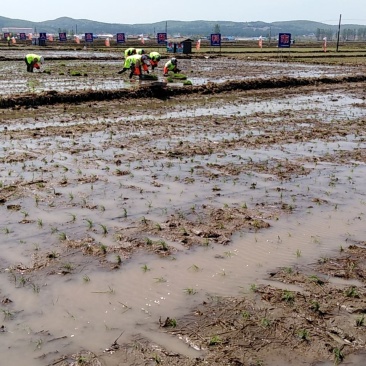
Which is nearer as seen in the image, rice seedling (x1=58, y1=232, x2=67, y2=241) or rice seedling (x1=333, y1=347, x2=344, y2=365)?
rice seedling (x1=333, y1=347, x2=344, y2=365)

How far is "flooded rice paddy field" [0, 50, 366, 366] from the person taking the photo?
3285 millimetres

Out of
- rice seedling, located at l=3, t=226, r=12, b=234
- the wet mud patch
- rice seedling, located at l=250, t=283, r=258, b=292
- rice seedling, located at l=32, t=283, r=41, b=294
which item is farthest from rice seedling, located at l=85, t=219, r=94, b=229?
rice seedling, located at l=250, t=283, r=258, b=292

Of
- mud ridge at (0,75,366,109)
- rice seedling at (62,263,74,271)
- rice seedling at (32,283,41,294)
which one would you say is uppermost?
mud ridge at (0,75,366,109)

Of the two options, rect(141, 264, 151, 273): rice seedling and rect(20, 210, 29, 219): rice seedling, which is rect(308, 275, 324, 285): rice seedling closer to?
rect(141, 264, 151, 273): rice seedling

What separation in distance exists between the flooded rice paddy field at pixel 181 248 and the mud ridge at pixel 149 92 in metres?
3.70

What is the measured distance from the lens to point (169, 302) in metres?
3.79

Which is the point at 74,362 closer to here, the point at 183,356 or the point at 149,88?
the point at 183,356

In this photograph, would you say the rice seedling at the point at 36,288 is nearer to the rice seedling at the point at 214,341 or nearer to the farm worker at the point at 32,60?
the rice seedling at the point at 214,341

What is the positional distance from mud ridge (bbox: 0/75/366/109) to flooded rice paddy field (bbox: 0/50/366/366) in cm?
370

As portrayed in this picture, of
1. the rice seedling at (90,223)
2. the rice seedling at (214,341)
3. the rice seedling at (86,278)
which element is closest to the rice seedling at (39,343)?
the rice seedling at (86,278)

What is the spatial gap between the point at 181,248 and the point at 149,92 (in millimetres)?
11129

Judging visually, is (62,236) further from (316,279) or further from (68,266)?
(316,279)

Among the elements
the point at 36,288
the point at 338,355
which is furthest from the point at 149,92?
the point at 338,355

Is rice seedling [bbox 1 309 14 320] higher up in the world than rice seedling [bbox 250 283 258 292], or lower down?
lower down
